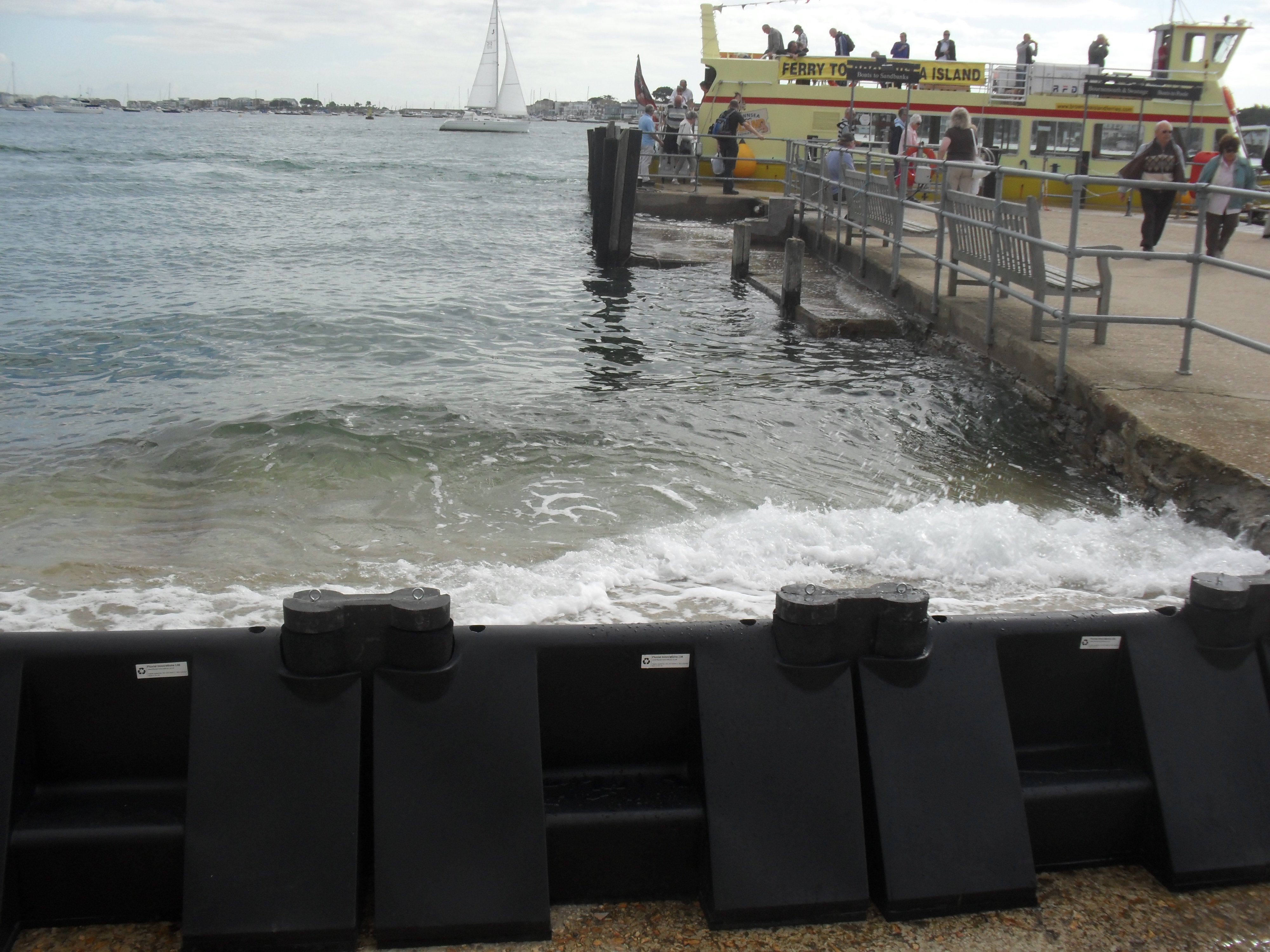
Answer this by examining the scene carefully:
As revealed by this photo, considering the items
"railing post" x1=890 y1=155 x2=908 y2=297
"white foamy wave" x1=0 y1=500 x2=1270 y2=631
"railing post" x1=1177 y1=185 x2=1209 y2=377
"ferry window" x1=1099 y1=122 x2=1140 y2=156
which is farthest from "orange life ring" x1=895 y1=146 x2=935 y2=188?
"white foamy wave" x1=0 y1=500 x2=1270 y2=631

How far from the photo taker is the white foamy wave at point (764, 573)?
4586mm

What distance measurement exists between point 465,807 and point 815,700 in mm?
867

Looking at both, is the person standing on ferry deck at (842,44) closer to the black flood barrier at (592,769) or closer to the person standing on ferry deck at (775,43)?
the person standing on ferry deck at (775,43)

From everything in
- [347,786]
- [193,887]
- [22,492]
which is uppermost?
[347,786]

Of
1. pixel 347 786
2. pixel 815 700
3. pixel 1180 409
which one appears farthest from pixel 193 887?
pixel 1180 409

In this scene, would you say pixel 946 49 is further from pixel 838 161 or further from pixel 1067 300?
pixel 1067 300

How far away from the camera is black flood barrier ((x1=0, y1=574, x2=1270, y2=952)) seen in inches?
89.7

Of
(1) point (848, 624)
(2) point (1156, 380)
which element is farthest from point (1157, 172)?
(1) point (848, 624)

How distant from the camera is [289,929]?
2211mm

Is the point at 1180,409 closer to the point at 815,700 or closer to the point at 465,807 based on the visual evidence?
the point at 815,700

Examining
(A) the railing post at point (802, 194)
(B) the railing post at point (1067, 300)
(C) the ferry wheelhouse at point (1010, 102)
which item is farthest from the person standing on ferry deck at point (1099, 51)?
(B) the railing post at point (1067, 300)

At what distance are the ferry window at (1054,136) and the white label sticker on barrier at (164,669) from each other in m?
25.8

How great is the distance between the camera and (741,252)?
15.5 m

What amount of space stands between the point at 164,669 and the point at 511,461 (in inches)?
206
